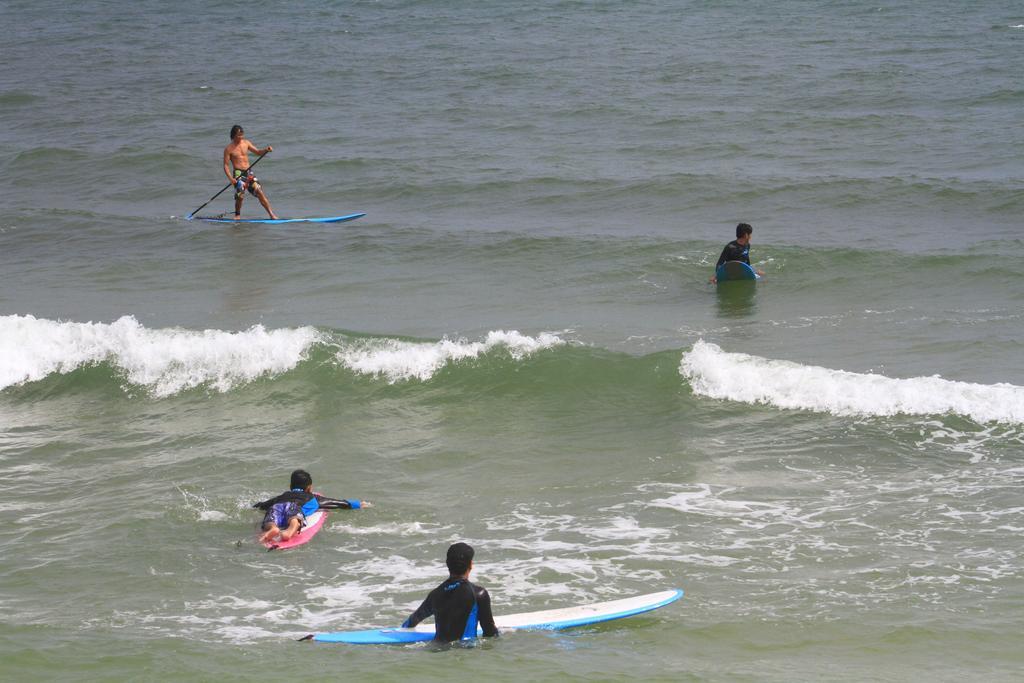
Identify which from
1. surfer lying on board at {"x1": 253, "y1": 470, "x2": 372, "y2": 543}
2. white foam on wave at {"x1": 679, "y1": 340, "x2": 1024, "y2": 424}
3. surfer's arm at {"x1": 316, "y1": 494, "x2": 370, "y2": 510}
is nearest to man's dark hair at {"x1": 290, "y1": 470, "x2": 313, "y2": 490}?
surfer lying on board at {"x1": 253, "y1": 470, "x2": 372, "y2": 543}

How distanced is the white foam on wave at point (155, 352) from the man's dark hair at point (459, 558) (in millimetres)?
7110

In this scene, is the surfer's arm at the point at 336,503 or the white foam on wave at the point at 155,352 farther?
the white foam on wave at the point at 155,352

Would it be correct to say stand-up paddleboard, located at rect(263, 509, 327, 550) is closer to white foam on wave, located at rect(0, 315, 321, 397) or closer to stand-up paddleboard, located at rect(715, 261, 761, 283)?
white foam on wave, located at rect(0, 315, 321, 397)

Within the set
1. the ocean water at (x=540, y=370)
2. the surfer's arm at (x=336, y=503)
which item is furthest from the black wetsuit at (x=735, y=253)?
the surfer's arm at (x=336, y=503)

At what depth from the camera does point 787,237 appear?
18734 millimetres

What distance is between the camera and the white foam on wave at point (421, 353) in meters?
13.7

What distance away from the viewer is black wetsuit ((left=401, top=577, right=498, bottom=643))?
714 cm

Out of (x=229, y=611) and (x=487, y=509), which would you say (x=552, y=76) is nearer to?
(x=487, y=509)

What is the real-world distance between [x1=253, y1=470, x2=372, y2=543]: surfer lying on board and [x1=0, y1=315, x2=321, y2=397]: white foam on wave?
4.37 meters

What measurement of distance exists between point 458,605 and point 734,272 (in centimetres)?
993

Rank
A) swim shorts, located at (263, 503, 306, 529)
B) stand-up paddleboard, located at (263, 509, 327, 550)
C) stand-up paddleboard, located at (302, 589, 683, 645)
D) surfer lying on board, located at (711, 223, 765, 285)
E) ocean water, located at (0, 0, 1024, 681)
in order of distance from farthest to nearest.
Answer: surfer lying on board, located at (711, 223, 765, 285)
swim shorts, located at (263, 503, 306, 529)
stand-up paddleboard, located at (263, 509, 327, 550)
ocean water, located at (0, 0, 1024, 681)
stand-up paddleboard, located at (302, 589, 683, 645)

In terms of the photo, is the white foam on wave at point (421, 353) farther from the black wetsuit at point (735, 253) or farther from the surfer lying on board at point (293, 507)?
the surfer lying on board at point (293, 507)

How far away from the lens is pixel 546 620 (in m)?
7.59

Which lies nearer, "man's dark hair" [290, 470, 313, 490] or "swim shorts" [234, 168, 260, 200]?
"man's dark hair" [290, 470, 313, 490]
